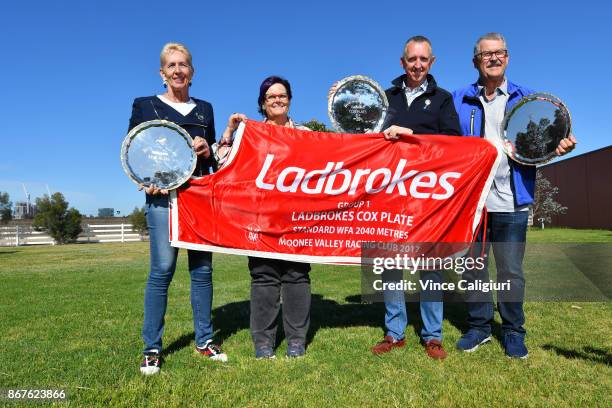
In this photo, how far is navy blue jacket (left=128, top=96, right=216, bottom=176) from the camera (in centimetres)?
390

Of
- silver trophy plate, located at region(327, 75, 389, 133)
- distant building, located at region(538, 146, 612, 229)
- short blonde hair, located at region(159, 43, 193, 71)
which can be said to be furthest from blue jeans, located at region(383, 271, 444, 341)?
distant building, located at region(538, 146, 612, 229)

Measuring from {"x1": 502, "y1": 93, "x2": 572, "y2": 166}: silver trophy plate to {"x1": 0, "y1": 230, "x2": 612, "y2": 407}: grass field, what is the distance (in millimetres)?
1836

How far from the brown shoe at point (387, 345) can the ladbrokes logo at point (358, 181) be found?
1.43 metres

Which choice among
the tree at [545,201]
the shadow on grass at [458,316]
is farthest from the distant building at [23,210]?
the shadow on grass at [458,316]

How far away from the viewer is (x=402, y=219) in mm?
4262

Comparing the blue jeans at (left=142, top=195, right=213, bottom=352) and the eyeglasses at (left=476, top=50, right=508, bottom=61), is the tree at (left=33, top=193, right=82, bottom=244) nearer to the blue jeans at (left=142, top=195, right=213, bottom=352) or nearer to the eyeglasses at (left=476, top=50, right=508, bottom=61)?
the blue jeans at (left=142, top=195, right=213, bottom=352)

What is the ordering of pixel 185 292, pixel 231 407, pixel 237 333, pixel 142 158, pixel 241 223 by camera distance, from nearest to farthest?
1. pixel 231 407
2. pixel 142 158
3. pixel 241 223
4. pixel 237 333
5. pixel 185 292

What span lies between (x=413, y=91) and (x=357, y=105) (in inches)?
23.2

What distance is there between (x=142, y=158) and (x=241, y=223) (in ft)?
3.38

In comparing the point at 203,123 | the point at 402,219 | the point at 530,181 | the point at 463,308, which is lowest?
the point at 463,308

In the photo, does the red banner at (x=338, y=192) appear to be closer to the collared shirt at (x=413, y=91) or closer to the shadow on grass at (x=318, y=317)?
the collared shirt at (x=413, y=91)

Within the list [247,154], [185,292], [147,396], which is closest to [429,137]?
[247,154]

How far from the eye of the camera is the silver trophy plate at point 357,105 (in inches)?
183

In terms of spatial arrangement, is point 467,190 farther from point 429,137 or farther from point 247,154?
point 247,154
